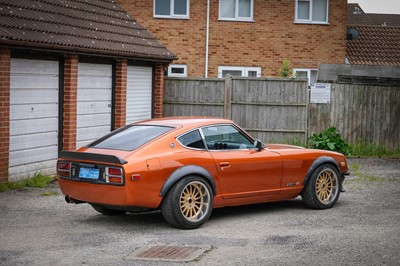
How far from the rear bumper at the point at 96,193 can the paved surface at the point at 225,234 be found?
0.40 metres

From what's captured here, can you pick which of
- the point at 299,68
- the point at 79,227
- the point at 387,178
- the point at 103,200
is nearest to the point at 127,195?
the point at 103,200

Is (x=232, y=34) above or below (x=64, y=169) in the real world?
above

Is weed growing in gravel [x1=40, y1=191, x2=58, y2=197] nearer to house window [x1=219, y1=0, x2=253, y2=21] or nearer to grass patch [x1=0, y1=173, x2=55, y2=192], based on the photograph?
grass patch [x1=0, y1=173, x2=55, y2=192]

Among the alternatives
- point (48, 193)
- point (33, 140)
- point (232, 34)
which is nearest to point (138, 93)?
point (33, 140)

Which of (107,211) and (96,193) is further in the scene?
(107,211)

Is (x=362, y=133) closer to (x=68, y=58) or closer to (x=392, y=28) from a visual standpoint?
(x=68, y=58)

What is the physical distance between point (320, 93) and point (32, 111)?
8.76 metres

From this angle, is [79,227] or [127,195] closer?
[127,195]

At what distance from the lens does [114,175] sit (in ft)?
32.4

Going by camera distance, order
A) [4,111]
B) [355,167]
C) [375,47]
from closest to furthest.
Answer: [4,111] → [355,167] → [375,47]

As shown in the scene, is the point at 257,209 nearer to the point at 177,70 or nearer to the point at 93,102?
the point at 93,102

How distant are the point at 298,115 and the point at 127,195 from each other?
12291mm

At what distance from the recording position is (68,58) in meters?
16.5

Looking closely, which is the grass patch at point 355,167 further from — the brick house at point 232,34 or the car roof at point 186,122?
the brick house at point 232,34
